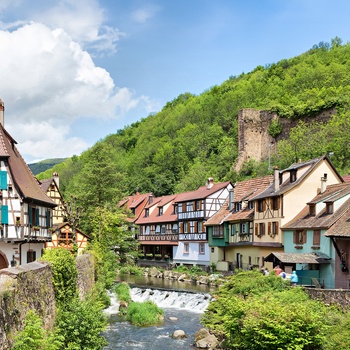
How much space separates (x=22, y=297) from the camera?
42.2 ft

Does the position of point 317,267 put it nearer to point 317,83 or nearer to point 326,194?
point 326,194

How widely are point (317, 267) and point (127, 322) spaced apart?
425 inches

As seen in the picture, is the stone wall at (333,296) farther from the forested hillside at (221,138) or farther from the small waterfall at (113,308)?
the forested hillside at (221,138)

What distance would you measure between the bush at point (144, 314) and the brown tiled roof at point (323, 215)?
10448 millimetres

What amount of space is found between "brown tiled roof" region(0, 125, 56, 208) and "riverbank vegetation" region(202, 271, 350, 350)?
1394 centimetres

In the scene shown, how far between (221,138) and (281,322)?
72124mm

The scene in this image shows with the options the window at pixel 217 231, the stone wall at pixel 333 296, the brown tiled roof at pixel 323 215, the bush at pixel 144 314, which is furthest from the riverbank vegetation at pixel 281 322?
the window at pixel 217 231

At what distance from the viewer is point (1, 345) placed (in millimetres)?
10508

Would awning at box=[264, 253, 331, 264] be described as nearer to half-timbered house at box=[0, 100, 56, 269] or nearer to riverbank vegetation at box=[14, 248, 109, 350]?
riverbank vegetation at box=[14, 248, 109, 350]

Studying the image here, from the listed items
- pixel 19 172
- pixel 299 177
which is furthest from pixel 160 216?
pixel 19 172

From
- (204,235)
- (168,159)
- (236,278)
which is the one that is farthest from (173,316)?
(168,159)

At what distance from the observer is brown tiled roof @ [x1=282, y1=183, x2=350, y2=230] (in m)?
28.7

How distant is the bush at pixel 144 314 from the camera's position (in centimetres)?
2598

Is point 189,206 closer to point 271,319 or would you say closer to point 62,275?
point 62,275
